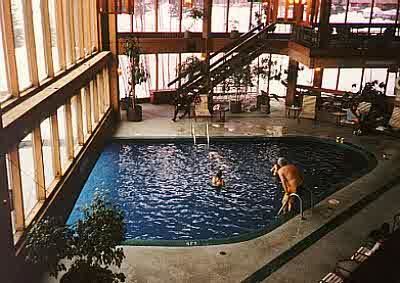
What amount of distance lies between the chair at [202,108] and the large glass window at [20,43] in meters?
9.71

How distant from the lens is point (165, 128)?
54.3ft

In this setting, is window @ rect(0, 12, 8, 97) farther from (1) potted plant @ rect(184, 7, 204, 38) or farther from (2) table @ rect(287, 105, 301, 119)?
(1) potted plant @ rect(184, 7, 204, 38)

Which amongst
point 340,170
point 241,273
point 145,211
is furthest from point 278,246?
point 340,170

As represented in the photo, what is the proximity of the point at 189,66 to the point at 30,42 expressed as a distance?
11.4m

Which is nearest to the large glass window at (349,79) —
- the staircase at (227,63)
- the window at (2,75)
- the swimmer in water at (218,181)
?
the staircase at (227,63)

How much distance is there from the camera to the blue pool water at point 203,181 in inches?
404

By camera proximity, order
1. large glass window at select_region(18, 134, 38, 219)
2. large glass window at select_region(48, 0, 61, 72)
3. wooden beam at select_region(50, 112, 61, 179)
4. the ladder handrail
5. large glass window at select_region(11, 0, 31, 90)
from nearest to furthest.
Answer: large glass window at select_region(11, 0, 31, 90) → large glass window at select_region(18, 134, 38, 219) → wooden beam at select_region(50, 112, 61, 179) → large glass window at select_region(48, 0, 61, 72) → the ladder handrail

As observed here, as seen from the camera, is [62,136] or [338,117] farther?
[338,117]

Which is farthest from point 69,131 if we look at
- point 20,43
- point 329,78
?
point 329,78

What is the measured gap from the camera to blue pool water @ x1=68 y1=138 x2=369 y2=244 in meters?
10.3

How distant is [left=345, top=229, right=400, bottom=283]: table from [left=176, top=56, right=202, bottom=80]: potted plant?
49.9 feet

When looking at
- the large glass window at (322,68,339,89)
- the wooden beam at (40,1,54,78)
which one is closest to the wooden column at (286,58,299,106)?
the large glass window at (322,68,339,89)

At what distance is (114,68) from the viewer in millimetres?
16719

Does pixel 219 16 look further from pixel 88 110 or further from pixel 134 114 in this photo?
pixel 88 110
